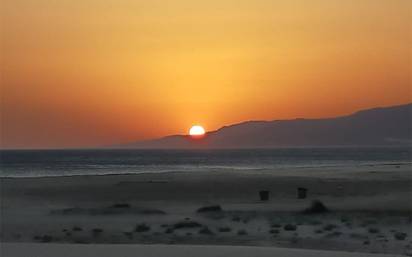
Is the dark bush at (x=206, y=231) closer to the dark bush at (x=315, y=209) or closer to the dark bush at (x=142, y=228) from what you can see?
the dark bush at (x=142, y=228)

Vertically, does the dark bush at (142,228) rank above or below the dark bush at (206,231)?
above

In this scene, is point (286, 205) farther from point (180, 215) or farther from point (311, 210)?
point (180, 215)

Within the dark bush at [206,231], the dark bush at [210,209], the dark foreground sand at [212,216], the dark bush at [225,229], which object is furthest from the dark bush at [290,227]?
the dark bush at [210,209]

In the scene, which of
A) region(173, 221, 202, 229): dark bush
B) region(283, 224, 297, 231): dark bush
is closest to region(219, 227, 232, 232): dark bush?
region(173, 221, 202, 229): dark bush

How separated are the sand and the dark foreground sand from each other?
12.3ft

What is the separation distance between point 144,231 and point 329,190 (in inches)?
842

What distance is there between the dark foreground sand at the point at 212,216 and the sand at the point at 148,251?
12.3ft

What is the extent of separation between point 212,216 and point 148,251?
41.1ft

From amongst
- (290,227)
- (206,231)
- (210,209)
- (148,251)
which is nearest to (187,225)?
(206,231)

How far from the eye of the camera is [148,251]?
16172 mm

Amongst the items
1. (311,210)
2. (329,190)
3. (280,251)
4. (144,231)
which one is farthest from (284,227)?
(329,190)

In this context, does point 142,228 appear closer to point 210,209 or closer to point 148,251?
point 210,209

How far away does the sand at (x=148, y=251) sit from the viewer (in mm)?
15648

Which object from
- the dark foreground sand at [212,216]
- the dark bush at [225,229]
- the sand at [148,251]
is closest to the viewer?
the sand at [148,251]
